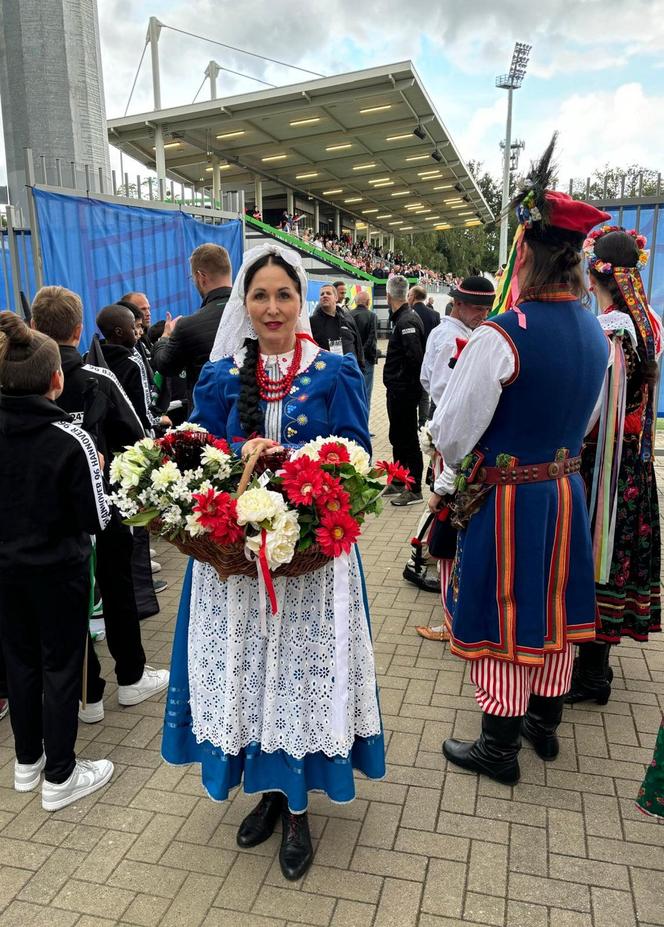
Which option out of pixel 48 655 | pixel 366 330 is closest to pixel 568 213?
pixel 48 655

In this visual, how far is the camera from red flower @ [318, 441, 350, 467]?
82.6 inches

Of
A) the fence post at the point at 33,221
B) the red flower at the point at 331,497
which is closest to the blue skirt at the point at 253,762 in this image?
the red flower at the point at 331,497

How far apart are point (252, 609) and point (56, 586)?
91cm

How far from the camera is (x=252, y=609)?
231cm

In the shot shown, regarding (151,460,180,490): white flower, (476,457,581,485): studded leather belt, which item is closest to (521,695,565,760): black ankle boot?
(476,457,581,485): studded leather belt

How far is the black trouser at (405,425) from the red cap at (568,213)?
436cm

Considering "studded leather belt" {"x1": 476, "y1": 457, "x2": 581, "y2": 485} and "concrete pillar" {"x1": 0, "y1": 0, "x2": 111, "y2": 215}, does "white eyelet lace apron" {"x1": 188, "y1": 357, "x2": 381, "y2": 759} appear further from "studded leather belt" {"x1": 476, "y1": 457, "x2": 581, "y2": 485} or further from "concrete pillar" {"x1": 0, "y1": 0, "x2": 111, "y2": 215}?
"concrete pillar" {"x1": 0, "y1": 0, "x2": 111, "y2": 215}

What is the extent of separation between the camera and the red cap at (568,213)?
96.0 inches

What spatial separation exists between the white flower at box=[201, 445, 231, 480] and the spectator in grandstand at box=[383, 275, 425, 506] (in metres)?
4.69

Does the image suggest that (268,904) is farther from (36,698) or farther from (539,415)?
(539,415)

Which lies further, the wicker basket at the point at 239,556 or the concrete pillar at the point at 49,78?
the concrete pillar at the point at 49,78

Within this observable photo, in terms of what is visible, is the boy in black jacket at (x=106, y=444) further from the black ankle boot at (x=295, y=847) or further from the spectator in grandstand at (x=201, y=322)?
the black ankle boot at (x=295, y=847)

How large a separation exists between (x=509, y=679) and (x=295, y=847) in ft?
3.42

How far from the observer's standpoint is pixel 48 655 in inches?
108
